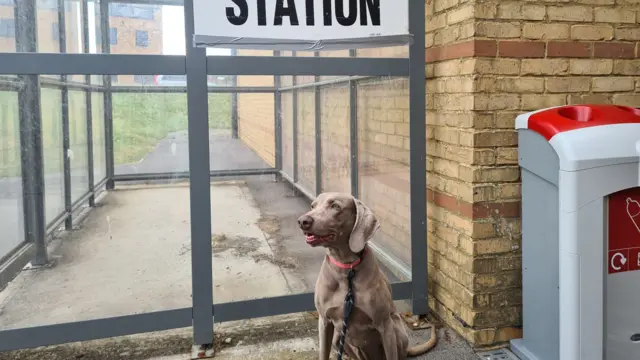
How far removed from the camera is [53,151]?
4.11m

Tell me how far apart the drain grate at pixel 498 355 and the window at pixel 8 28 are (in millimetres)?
→ 3168

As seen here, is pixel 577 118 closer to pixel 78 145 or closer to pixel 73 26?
pixel 73 26

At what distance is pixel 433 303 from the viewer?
144 inches

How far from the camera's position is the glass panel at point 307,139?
Answer: 3.88 meters

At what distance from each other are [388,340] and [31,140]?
2.49 m

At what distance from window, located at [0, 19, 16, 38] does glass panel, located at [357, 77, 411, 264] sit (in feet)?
6.93

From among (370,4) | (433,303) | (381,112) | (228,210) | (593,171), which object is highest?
(370,4)

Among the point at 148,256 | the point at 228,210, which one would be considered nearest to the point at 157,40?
the point at 228,210

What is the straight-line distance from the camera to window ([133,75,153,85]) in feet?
10.2

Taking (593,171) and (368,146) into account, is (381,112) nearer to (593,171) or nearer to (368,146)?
(368,146)

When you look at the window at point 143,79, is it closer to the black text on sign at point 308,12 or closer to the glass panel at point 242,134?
the glass panel at point 242,134

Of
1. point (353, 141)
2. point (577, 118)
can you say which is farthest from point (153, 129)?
point (577, 118)

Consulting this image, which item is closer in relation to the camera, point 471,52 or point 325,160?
point 471,52

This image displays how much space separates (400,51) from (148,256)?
6.61 feet
